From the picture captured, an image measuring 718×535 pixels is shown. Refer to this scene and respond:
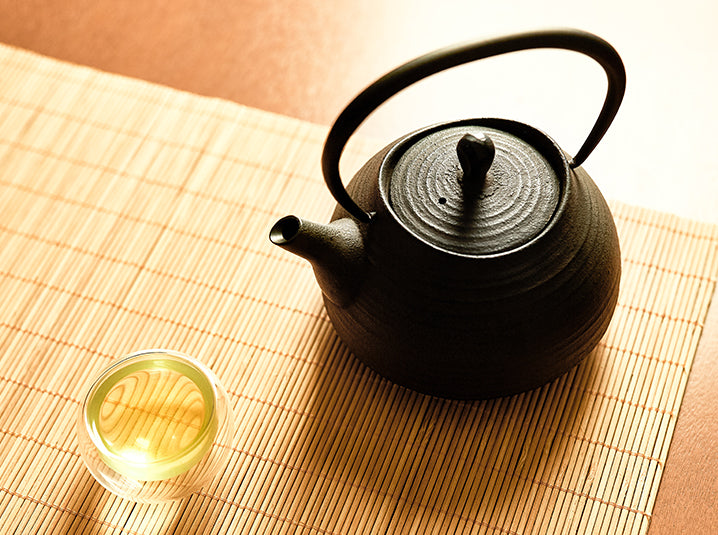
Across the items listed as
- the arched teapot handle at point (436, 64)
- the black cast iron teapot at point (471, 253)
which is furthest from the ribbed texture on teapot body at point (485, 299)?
the arched teapot handle at point (436, 64)

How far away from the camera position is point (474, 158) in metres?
0.81

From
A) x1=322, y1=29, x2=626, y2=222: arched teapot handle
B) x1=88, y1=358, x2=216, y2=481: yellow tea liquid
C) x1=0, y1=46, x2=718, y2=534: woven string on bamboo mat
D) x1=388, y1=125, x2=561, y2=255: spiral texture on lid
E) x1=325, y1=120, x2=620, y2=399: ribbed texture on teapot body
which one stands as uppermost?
x1=322, y1=29, x2=626, y2=222: arched teapot handle

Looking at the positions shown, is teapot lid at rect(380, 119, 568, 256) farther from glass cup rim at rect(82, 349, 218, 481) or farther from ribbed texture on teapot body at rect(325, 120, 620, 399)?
glass cup rim at rect(82, 349, 218, 481)

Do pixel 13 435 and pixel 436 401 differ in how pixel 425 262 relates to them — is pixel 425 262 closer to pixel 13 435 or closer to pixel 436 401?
pixel 436 401

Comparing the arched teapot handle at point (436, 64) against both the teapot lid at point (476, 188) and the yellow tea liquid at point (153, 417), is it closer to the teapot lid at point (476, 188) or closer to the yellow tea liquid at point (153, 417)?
the teapot lid at point (476, 188)

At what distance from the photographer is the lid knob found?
0.80 m

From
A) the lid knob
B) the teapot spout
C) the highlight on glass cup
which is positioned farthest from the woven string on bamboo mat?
the lid knob

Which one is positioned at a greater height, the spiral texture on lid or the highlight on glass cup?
the spiral texture on lid

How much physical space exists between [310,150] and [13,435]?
601mm

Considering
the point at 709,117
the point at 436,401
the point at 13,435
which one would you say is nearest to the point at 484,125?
the point at 436,401

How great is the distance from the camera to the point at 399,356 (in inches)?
34.9

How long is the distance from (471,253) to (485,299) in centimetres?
5

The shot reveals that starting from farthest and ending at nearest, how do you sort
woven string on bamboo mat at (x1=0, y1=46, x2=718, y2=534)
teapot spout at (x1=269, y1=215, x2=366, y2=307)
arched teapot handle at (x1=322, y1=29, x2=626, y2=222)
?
1. woven string on bamboo mat at (x1=0, y1=46, x2=718, y2=534)
2. teapot spout at (x1=269, y1=215, x2=366, y2=307)
3. arched teapot handle at (x1=322, y1=29, x2=626, y2=222)

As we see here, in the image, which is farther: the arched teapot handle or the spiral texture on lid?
the spiral texture on lid
